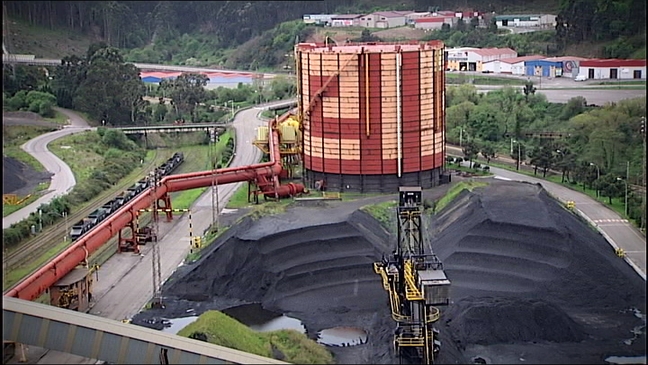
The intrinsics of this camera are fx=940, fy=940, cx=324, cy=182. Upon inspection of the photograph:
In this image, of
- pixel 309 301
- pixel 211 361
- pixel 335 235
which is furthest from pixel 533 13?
pixel 211 361

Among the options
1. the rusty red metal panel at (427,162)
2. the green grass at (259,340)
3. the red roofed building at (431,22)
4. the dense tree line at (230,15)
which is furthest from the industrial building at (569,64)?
the green grass at (259,340)

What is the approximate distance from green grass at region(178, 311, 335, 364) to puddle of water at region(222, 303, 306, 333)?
241 cm

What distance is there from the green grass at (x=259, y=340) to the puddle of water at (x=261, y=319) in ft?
7.91

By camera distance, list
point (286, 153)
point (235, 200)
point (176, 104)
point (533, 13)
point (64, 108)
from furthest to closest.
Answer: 1. point (176, 104)
2. point (64, 108)
3. point (533, 13)
4. point (286, 153)
5. point (235, 200)

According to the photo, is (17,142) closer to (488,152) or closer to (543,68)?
(488,152)

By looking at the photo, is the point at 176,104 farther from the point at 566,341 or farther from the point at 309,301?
the point at 566,341

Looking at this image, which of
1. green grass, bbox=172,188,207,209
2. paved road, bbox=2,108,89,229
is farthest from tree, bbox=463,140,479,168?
paved road, bbox=2,108,89,229

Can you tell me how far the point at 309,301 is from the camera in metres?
30.1

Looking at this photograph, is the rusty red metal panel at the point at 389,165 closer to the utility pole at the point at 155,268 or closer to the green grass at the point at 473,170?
the green grass at the point at 473,170

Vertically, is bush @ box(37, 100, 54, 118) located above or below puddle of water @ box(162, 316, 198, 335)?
above

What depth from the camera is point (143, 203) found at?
37.8 m

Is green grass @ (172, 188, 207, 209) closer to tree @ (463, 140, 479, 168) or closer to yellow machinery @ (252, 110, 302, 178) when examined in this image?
yellow machinery @ (252, 110, 302, 178)

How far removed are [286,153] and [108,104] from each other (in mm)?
24428

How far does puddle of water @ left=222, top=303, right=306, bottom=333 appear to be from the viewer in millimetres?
28386
